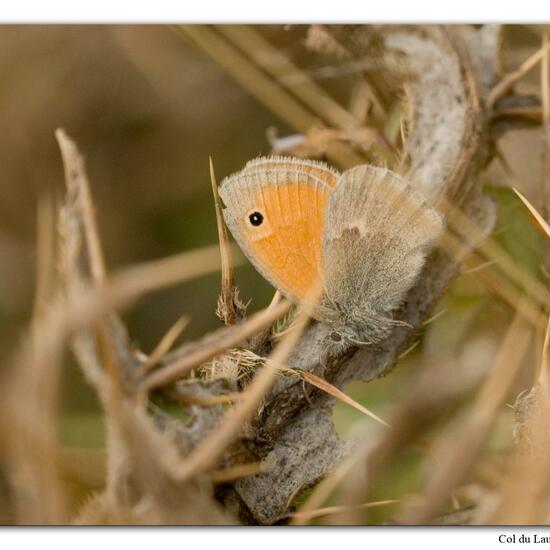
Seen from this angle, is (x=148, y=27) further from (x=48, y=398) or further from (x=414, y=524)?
(x=414, y=524)

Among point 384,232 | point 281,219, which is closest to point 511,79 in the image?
point 384,232

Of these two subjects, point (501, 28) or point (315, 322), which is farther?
point (501, 28)

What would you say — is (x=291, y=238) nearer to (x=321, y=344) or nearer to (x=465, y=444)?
(x=321, y=344)

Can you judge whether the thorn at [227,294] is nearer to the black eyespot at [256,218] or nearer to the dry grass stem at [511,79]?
the black eyespot at [256,218]

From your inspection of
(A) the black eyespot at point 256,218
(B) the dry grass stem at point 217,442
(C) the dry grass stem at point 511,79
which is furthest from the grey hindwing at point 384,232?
(B) the dry grass stem at point 217,442

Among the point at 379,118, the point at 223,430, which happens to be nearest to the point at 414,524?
the point at 223,430
